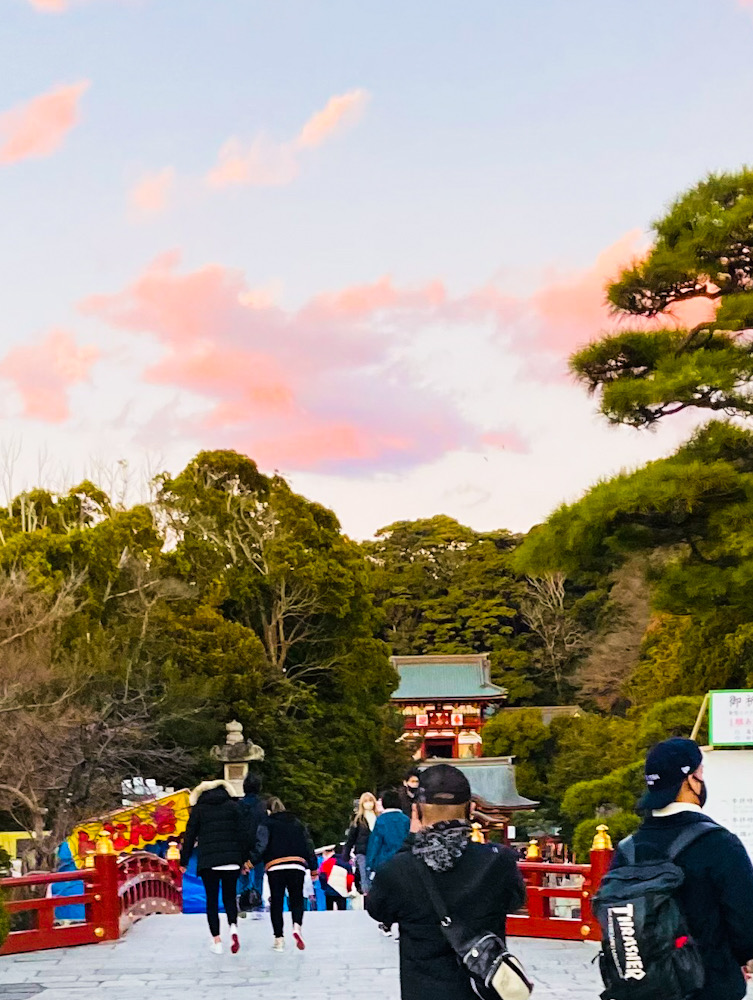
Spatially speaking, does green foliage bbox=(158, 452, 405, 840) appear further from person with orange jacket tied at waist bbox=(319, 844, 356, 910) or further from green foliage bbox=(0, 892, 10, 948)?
green foliage bbox=(0, 892, 10, 948)

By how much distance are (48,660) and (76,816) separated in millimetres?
3513

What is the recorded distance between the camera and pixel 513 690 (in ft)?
191

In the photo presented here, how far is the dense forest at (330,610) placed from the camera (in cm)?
1631

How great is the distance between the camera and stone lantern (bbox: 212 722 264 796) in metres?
30.2

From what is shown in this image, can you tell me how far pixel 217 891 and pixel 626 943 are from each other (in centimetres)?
716

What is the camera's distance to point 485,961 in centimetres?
447

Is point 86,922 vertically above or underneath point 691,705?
underneath

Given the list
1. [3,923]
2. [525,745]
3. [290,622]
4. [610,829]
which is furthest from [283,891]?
[525,745]

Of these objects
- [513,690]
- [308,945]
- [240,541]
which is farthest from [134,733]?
[513,690]

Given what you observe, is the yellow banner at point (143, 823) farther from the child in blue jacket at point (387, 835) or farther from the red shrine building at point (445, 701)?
the red shrine building at point (445, 701)

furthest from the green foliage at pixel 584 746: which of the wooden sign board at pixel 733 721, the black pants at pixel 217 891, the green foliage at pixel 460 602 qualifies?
the wooden sign board at pixel 733 721

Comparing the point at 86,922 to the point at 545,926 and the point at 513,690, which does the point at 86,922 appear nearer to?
the point at 545,926

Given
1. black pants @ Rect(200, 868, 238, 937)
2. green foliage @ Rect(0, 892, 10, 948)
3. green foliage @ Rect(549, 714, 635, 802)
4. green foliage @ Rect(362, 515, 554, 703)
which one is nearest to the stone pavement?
black pants @ Rect(200, 868, 238, 937)

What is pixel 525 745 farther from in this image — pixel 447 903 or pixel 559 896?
pixel 447 903
